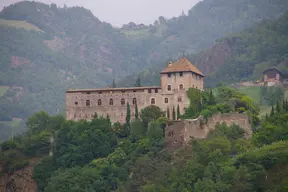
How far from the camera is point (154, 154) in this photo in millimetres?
78062

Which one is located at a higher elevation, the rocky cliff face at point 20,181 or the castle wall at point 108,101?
the castle wall at point 108,101

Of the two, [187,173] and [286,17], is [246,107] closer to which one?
[187,173]

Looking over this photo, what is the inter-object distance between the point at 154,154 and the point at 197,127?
590cm

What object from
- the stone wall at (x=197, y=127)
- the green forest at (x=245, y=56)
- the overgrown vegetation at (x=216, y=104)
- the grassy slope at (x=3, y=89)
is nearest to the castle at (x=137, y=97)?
the overgrown vegetation at (x=216, y=104)

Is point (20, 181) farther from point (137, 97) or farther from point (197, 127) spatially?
point (197, 127)

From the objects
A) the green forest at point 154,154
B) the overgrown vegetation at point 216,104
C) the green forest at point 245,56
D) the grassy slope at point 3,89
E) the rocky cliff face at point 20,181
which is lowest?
the rocky cliff face at point 20,181

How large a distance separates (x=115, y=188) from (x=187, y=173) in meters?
10.7

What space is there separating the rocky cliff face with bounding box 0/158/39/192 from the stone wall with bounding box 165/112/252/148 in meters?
18.4

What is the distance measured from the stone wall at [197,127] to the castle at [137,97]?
5.53m

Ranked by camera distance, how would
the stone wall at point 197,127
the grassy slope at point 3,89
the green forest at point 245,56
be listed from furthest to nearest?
the grassy slope at point 3,89 → the green forest at point 245,56 → the stone wall at point 197,127

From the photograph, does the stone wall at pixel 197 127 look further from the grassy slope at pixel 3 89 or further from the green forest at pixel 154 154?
the grassy slope at pixel 3 89

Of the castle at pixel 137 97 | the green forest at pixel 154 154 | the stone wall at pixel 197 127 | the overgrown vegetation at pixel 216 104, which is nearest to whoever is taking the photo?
the green forest at pixel 154 154

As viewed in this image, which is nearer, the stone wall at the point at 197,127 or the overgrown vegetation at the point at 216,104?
the stone wall at the point at 197,127

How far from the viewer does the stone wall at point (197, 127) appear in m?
78.1
